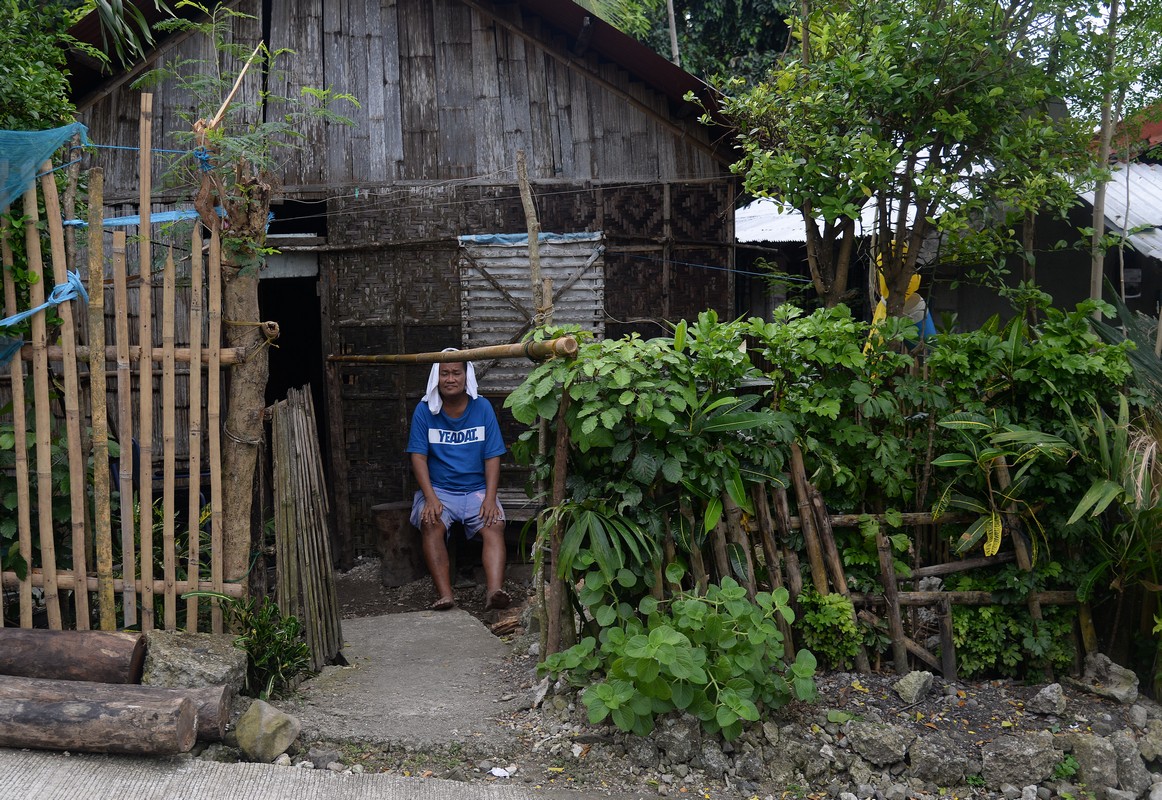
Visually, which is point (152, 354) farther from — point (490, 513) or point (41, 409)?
point (490, 513)

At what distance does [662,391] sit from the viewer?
162 inches

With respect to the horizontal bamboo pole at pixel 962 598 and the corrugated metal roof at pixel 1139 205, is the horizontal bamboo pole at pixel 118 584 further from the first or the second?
the corrugated metal roof at pixel 1139 205

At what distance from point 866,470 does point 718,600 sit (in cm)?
113

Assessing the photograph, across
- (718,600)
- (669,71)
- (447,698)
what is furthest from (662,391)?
(669,71)

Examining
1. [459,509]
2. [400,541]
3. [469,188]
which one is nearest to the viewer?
[459,509]

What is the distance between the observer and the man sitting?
6.45 metres

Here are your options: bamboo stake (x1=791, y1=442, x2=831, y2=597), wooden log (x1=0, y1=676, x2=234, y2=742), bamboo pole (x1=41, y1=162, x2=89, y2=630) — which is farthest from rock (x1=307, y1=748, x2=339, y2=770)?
bamboo stake (x1=791, y1=442, x2=831, y2=597)

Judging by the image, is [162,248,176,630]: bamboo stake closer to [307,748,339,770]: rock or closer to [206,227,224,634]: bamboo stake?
[206,227,224,634]: bamboo stake

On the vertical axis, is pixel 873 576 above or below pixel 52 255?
below

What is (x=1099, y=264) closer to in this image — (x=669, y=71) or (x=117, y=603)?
(x=669, y=71)

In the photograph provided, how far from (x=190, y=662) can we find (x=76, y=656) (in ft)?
1.67

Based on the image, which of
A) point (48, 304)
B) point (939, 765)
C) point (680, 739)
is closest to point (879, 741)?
point (939, 765)

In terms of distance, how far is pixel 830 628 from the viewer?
4559mm

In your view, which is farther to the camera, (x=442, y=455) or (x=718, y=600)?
(x=442, y=455)
